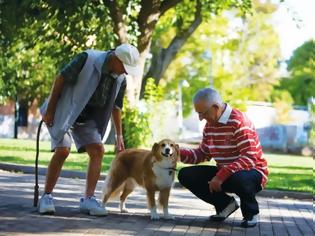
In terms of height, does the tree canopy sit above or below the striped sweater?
above

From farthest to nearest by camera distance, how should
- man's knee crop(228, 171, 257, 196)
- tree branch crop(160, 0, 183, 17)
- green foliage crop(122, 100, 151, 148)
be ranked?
tree branch crop(160, 0, 183, 17), green foliage crop(122, 100, 151, 148), man's knee crop(228, 171, 257, 196)

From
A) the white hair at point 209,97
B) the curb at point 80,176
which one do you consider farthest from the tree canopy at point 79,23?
the white hair at point 209,97

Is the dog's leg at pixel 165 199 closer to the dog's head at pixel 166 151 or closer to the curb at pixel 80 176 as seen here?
the dog's head at pixel 166 151

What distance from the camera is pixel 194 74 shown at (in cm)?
5156

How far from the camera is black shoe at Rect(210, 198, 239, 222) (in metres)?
7.58

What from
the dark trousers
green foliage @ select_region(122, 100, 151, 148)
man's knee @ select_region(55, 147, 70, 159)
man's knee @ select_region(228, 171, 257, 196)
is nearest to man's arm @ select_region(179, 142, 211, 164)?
the dark trousers

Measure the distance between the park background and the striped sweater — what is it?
2.12 ft

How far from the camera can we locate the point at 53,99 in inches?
285

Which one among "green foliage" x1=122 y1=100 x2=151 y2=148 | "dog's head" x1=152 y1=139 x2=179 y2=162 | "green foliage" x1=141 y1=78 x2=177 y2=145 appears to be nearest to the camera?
"dog's head" x1=152 y1=139 x2=179 y2=162

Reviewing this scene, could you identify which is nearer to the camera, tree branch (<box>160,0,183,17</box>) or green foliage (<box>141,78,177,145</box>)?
tree branch (<box>160,0,183,17</box>)

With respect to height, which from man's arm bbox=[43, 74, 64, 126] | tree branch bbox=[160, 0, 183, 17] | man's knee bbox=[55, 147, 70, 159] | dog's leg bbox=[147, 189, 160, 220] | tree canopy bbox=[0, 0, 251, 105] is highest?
tree branch bbox=[160, 0, 183, 17]

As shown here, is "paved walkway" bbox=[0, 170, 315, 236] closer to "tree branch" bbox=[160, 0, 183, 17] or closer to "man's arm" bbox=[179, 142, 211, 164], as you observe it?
"man's arm" bbox=[179, 142, 211, 164]

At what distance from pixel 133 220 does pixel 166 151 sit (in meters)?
0.81

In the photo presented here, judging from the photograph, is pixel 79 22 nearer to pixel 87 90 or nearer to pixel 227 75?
pixel 87 90
